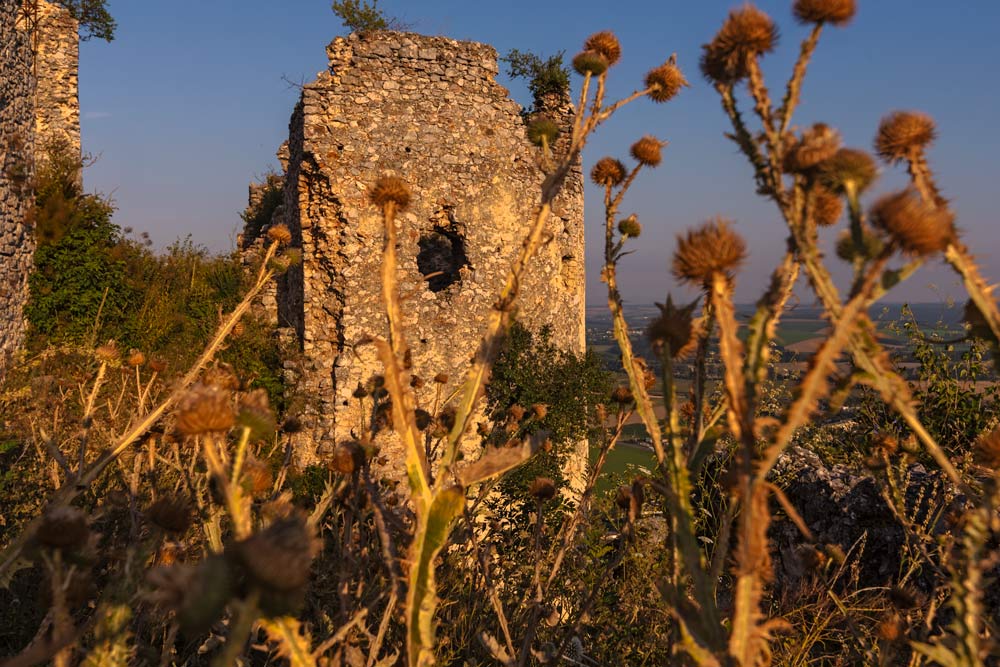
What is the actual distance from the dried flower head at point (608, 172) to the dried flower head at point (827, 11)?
730 mm

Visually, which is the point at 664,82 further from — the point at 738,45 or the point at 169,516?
the point at 169,516

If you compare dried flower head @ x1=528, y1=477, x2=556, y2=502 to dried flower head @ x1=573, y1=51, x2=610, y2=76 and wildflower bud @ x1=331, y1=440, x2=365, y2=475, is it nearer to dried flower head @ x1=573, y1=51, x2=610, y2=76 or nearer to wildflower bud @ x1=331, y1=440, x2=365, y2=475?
wildflower bud @ x1=331, y1=440, x2=365, y2=475

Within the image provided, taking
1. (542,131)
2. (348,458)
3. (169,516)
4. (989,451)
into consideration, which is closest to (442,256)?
(542,131)

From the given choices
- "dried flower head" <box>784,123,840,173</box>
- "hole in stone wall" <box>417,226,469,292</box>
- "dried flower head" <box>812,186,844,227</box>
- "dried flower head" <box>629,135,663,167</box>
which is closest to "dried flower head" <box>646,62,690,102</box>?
"dried flower head" <box>629,135,663,167</box>

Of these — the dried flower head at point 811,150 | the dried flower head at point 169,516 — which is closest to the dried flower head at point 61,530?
the dried flower head at point 169,516

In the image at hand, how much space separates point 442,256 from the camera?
30.4 feet

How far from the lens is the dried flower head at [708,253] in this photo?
44.1 inches

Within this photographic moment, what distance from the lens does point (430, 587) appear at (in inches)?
55.1

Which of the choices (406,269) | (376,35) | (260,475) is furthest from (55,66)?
(260,475)

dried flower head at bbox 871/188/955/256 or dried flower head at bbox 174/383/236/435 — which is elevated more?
dried flower head at bbox 871/188/955/256

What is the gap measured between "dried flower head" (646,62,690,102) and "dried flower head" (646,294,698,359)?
0.99m

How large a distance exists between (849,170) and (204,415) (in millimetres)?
1148

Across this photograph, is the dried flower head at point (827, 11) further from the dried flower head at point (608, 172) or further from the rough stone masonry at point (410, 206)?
the rough stone masonry at point (410, 206)

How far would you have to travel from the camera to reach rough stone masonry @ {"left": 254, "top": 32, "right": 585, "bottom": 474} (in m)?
7.82
